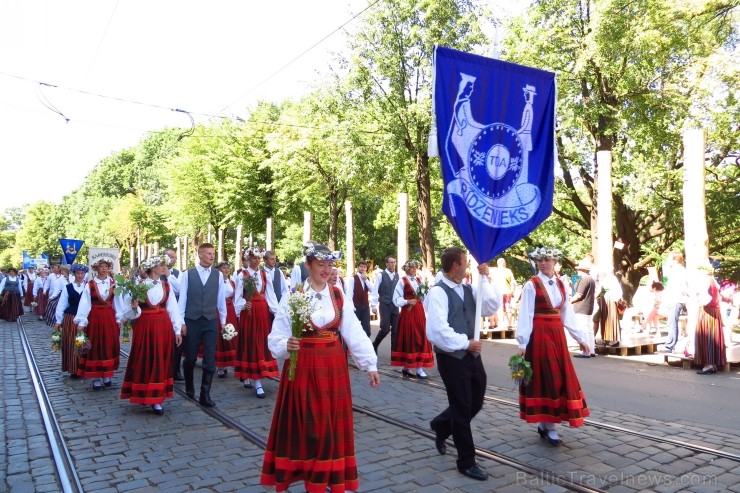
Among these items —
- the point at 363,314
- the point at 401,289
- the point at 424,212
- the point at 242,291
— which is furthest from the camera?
the point at 424,212

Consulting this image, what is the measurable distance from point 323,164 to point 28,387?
21.2 meters

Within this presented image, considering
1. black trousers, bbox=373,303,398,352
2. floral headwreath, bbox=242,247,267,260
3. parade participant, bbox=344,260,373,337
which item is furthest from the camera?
parade participant, bbox=344,260,373,337

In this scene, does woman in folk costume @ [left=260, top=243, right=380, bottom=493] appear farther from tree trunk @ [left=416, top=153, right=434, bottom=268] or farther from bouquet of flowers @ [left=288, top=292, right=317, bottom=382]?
tree trunk @ [left=416, top=153, right=434, bottom=268]

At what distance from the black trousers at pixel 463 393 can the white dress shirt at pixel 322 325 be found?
2.53 ft

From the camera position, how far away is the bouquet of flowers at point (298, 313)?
4.54m

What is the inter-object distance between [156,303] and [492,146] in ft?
15.8

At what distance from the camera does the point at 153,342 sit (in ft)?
25.1

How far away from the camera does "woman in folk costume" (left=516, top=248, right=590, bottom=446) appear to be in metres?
5.94

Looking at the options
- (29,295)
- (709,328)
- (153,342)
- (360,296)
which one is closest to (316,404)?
(153,342)

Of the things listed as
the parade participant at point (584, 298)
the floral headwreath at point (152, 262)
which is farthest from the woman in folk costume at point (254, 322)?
the parade participant at point (584, 298)

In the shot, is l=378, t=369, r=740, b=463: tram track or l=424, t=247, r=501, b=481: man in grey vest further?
l=378, t=369, r=740, b=463: tram track

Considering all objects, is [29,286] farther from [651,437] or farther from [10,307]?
[651,437]

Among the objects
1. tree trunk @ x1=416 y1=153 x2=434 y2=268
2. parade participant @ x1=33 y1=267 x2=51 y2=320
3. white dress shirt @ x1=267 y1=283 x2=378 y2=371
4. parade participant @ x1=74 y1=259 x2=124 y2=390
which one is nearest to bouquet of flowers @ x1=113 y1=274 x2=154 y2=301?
parade participant @ x1=74 y1=259 x2=124 y2=390

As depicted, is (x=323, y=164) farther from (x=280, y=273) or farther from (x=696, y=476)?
(x=696, y=476)
